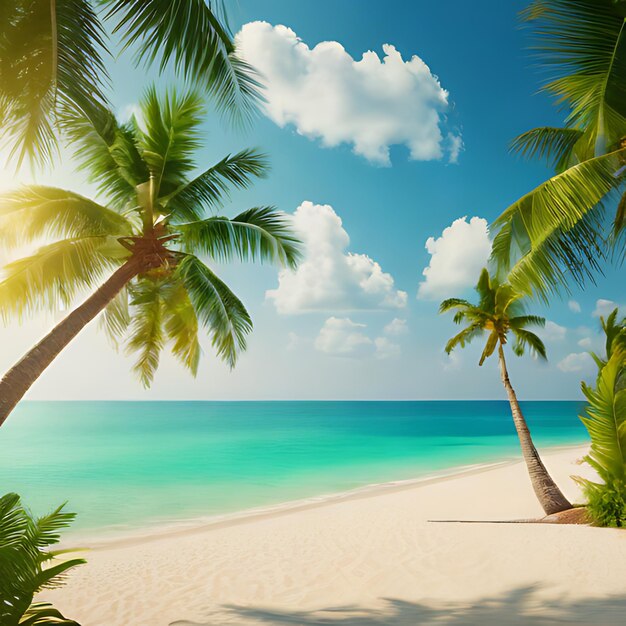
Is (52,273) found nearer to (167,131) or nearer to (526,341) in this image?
(167,131)

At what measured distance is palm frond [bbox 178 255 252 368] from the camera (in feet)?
28.0

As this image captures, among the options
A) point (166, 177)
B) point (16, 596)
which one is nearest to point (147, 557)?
point (16, 596)

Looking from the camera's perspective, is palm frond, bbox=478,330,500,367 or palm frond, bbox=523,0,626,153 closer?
palm frond, bbox=523,0,626,153

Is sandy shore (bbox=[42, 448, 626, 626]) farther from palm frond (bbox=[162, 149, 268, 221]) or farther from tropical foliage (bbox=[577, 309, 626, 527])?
palm frond (bbox=[162, 149, 268, 221])

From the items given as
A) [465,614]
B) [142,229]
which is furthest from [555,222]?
[142,229]

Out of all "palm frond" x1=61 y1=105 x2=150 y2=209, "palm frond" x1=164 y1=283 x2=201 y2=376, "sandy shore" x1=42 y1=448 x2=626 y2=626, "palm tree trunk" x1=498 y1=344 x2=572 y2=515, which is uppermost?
"palm frond" x1=61 y1=105 x2=150 y2=209

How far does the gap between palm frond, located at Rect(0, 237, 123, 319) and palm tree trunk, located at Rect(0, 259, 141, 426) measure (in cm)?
132

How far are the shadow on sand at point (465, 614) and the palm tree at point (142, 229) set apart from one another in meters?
4.00

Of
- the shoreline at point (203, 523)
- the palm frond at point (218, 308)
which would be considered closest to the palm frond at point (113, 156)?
the palm frond at point (218, 308)

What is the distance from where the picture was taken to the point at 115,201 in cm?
900

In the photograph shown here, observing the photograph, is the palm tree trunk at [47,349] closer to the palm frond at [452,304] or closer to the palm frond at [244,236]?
the palm frond at [244,236]

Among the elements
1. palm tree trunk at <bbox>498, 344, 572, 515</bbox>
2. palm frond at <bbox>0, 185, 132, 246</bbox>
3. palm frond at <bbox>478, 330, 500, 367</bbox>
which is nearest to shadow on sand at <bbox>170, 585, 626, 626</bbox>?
palm frond at <bbox>0, 185, 132, 246</bbox>

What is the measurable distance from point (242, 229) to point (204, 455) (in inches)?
1124

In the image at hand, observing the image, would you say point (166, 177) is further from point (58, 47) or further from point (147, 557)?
point (147, 557)
